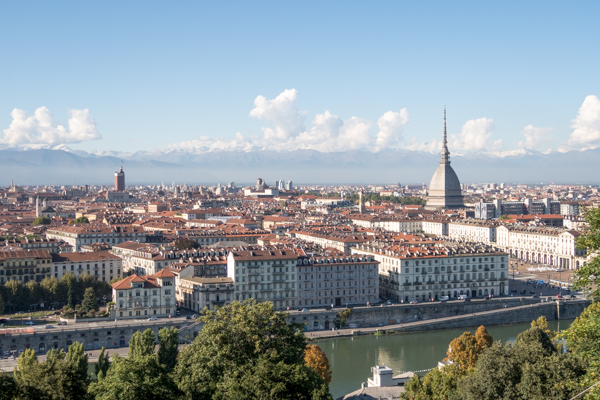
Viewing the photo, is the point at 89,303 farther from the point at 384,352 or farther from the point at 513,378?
the point at 513,378

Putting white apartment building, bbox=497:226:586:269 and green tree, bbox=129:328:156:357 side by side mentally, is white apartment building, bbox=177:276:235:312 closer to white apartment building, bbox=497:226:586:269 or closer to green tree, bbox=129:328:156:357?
green tree, bbox=129:328:156:357

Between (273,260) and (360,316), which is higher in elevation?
(273,260)

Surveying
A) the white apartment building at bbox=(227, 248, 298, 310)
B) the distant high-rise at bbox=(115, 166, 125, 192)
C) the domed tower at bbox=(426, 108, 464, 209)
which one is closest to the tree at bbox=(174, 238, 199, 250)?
the white apartment building at bbox=(227, 248, 298, 310)

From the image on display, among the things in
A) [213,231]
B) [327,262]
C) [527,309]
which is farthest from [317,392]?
[213,231]

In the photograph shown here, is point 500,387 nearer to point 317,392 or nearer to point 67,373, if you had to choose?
point 317,392

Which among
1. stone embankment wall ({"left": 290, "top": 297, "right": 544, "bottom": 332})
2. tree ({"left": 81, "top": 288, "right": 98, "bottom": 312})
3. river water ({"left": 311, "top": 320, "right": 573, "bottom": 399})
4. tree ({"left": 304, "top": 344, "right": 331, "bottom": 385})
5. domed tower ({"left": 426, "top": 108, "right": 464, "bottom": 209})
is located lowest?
river water ({"left": 311, "top": 320, "right": 573, "bottom": 399})

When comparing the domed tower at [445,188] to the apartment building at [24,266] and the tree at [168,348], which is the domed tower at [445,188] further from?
the tree at [168,348]

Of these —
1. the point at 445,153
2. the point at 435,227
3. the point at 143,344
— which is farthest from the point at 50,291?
the point at 445,153
